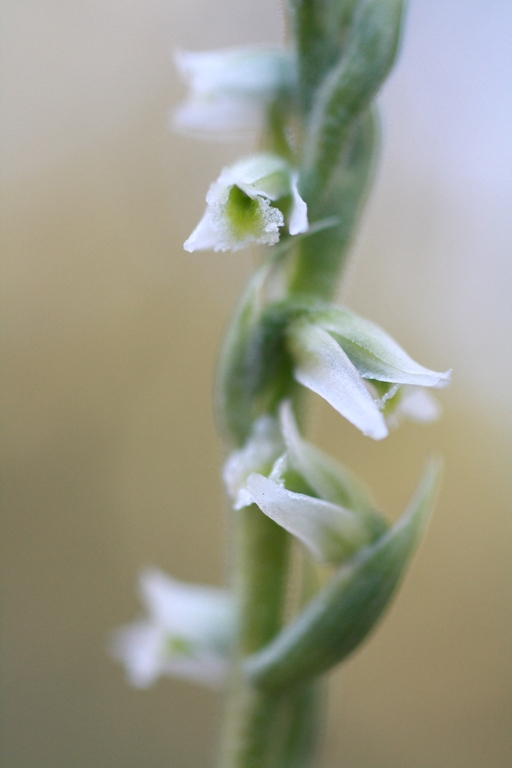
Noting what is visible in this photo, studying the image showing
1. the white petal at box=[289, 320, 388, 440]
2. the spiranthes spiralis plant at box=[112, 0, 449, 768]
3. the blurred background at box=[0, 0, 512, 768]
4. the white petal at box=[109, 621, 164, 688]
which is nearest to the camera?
the white petal at box=[289, 320, 388, 440]

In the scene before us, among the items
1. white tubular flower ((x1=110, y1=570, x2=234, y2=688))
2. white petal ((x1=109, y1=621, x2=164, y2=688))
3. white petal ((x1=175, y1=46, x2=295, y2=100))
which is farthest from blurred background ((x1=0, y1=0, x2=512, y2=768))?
white petal ((x1=175, y1=46, x2=295, y2=100))

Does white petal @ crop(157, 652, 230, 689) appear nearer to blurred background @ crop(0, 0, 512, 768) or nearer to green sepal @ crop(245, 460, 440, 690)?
green sepal @ crop(245, 460, 440, 690)

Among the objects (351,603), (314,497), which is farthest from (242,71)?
(351,603)

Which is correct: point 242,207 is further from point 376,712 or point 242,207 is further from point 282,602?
point 376,712

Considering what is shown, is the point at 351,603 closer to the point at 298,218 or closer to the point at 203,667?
the point at 203,667

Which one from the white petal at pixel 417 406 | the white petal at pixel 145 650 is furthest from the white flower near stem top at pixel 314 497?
the white petal at pixel 145 650
